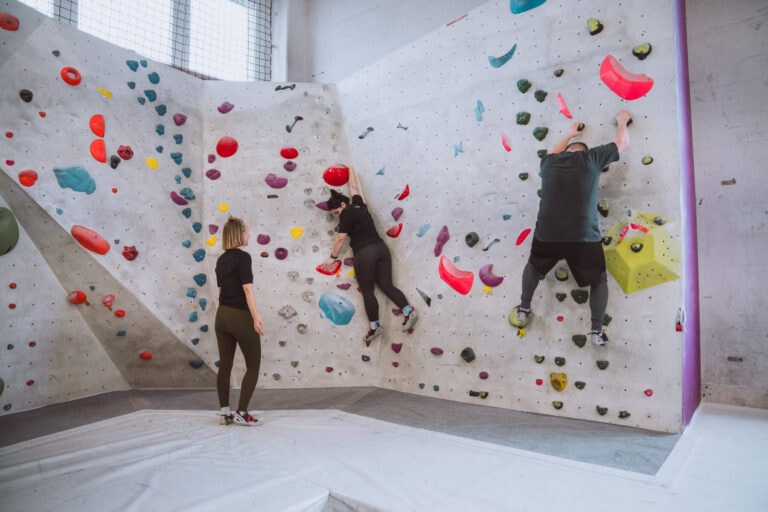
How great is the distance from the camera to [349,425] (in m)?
3.15

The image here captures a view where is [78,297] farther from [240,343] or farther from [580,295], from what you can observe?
[580,295]

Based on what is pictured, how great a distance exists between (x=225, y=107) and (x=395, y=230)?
6.37ft

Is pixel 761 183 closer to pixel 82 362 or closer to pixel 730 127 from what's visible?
pixel 730 127

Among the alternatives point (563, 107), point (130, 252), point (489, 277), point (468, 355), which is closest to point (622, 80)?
point (563, 107)

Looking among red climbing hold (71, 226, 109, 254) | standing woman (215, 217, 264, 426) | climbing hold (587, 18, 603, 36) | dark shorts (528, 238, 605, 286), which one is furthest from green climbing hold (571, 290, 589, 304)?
red climbing hold (71, 226, 109, 254)

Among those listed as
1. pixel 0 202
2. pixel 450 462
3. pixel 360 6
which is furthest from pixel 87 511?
pixel 360 6

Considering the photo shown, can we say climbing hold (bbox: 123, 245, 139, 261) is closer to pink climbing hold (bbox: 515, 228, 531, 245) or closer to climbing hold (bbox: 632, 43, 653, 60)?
pink climbing hold (bbox: 515, 228, 531, 245)

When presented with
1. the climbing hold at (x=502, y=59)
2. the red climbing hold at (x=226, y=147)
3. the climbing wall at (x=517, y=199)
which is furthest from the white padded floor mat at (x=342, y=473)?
the climbing hold at (x=502, y=59)

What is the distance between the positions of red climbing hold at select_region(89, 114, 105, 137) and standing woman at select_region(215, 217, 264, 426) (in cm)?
166

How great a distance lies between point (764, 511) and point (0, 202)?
14.6 ft

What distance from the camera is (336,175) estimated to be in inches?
182

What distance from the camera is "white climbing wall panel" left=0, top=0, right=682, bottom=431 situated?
3207 mm

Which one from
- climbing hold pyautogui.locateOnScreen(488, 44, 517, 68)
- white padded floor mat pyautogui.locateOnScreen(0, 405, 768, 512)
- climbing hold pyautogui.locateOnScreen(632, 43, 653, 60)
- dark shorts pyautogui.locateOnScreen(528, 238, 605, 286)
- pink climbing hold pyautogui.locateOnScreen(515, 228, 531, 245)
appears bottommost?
white padded floor mat pyautogui.locateOnScreen(0, 405, 768, 512)

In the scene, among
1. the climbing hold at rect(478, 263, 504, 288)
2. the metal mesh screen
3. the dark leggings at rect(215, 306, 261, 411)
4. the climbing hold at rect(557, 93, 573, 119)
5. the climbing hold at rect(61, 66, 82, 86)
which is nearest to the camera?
the dark leggings at rect(215, 306, 261, 411)
